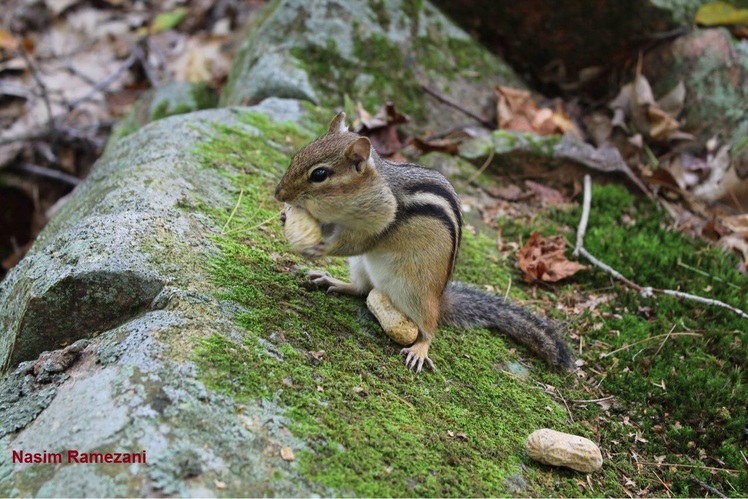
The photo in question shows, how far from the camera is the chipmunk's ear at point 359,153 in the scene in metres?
2.92

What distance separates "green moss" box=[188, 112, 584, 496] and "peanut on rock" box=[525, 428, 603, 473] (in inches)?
3.7

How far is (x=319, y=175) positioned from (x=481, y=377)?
1195mm

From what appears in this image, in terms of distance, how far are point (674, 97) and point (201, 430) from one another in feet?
16.7

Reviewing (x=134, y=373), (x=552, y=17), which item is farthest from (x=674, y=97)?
(x=134, y=373)

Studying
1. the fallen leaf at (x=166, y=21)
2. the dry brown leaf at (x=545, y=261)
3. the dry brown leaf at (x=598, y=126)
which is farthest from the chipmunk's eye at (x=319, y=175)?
the fallen leaf at (x=166, y=21)

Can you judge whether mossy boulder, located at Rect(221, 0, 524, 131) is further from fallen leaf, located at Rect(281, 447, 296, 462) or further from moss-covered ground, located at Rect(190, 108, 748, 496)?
fallen leaf, located at Rect(281, 447, 296, 462)

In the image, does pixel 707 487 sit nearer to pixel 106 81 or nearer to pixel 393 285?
pixel 393 285

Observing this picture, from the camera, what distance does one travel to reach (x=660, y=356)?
3525 mm

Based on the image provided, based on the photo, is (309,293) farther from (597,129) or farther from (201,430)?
(597,129)

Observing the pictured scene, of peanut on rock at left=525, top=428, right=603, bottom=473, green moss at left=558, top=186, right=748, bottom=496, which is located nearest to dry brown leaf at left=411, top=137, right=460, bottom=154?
green moss at left=558, top=186, right=748, bottom=496

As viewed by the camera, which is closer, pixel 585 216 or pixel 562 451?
pixel 562 451

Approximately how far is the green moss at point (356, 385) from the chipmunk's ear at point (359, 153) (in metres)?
0.68

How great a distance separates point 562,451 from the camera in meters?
2.64

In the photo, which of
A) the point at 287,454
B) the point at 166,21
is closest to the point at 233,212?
the point at 287,454
